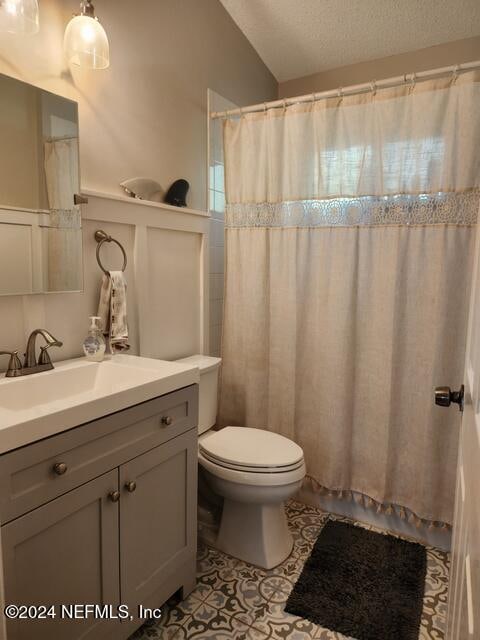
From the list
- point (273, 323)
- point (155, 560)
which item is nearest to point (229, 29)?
point (273, 323)

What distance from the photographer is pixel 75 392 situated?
1552mm

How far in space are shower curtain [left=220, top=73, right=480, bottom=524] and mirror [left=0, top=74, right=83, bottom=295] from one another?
94 centimetres

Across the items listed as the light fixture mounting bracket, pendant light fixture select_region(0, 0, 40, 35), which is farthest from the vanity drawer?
the light fixture mounting bracket

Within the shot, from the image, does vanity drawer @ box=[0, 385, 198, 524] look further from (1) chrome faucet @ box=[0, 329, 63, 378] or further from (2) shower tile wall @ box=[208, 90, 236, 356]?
(2) shower tile wall @ box=[208, 90, 236, 356]

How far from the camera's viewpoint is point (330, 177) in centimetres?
207

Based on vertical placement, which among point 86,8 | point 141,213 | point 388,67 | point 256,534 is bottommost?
point 256,534

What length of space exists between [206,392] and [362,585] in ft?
3.33

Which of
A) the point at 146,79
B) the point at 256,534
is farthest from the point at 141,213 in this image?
the point at 256,534

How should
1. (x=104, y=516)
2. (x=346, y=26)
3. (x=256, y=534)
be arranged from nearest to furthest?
(x=104, y=516) < (x=256, y=534) < (x=346, y=26)

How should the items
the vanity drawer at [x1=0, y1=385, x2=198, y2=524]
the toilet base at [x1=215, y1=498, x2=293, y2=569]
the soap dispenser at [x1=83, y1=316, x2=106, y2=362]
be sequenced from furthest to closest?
the toilet base at [x1=215, y1=498, x2=293, y2=569] → the soap dispenser at [x1=83, y1=316, x2=106, y2=362] → the vanity drawer at [x1=0, y1=385, x2=198, y2=524]

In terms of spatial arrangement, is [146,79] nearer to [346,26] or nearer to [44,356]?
[346,26]

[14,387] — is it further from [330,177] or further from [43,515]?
[330,177]

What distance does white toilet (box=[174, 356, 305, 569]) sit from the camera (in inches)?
70.1

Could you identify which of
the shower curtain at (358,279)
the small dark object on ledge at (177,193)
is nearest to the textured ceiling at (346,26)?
the shower curtain at (358,279)
